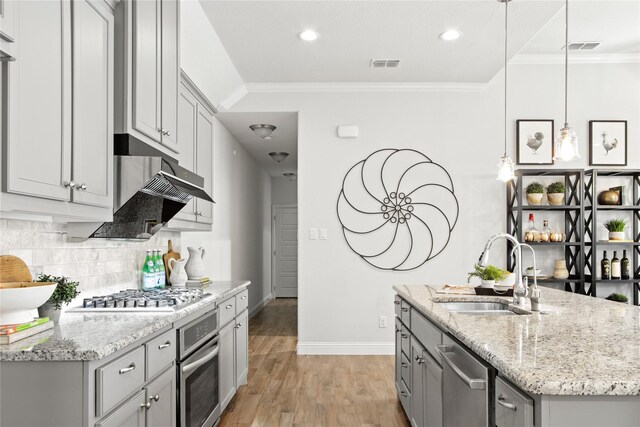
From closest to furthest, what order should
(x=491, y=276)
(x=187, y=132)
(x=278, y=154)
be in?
(x=491, y=276), (x=187, y=132), (x=278, y=154)

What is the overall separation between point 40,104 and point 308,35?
246 cm

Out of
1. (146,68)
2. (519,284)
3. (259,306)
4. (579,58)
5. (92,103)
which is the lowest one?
(259,306)

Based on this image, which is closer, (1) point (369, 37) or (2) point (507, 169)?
(2) point (507, 169)

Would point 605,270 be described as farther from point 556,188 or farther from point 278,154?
point 278,154

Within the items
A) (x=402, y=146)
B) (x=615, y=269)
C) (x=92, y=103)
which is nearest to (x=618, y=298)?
(x=615, y=269)

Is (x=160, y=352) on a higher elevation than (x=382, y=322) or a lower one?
higher

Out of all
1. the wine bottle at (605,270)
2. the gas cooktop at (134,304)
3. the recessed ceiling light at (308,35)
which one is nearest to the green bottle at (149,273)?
the gas cooktop at (134,304)

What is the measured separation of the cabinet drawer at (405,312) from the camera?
9.74ft

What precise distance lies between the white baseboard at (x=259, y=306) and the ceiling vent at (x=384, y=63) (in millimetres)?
4338

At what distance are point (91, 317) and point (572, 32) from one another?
4247 mm

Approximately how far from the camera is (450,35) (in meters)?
3.74

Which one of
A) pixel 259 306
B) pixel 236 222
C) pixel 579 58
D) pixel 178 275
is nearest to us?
pixel 178 275

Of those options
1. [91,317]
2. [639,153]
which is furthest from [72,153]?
[639,153]

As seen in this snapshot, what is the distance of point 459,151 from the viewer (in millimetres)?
4941
